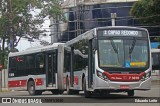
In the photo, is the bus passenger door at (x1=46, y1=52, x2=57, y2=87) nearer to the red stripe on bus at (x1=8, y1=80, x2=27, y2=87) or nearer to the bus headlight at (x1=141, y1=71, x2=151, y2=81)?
the red stripe on bus at (x1=8, y1=80, x2=27, y2=87)

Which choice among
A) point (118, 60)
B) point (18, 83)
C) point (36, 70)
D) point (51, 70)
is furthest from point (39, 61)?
point (118, 60)

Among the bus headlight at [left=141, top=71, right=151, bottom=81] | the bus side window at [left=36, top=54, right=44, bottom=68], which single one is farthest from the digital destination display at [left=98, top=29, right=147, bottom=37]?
the bus side window at [left=36, top=54, right=44, bottom=68]

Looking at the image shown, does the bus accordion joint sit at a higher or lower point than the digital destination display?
lower

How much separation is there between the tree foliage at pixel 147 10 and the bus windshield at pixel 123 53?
61.2 feet

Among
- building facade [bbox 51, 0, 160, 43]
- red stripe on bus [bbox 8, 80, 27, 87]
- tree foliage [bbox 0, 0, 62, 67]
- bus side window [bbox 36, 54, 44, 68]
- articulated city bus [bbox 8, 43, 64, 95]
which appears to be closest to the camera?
articulated city bus [bbox 8, 43, 64, 95]

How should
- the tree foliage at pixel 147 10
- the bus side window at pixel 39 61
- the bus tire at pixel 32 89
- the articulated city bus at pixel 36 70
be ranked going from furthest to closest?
the tree foliage at pixel 147 10 < the bus tire at pixel 32 89 < the bus side window at pixel 39 61 < the articulated city bus at pixel 36 70

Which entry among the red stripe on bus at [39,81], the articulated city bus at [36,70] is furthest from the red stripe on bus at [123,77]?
the red stripe on bus at [39,81]

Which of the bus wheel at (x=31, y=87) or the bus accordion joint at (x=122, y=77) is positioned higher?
the bus accordion joint at (x=122, y=77)

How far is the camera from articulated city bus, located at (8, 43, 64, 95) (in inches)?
1049

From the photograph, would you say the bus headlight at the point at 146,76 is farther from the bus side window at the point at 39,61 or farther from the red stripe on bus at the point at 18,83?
the red stripe on bus at the point at 18,83

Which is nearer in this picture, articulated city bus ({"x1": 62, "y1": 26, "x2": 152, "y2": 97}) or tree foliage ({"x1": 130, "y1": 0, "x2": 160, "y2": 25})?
articulated city bus ({"x1": 62, "y1": 26, "x2": 152, "y2": 97})

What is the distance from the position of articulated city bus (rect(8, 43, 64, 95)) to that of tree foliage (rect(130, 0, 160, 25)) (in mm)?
13928

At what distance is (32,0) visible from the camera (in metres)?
46.6

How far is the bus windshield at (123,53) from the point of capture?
62.1 ft
